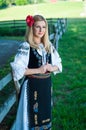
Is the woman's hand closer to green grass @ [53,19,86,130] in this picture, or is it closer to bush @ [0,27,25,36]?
green grass @ [53,19,86,130]

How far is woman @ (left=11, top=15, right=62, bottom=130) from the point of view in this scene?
175 inches

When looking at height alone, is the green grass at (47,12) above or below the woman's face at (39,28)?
below

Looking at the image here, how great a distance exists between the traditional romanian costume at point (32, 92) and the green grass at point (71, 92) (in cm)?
141

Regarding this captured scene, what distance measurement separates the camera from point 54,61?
→ 15.8 ft

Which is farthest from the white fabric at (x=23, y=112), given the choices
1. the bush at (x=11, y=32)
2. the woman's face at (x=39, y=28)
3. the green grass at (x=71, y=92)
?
the bush at (x=11, y=32)

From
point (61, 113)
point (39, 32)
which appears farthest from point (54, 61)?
point (61, 113)

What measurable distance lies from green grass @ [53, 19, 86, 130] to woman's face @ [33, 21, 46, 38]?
2.06 m

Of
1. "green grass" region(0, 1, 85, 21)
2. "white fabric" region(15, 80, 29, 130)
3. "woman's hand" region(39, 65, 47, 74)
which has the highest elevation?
"woman's hand" region(39, 65, 47, 74)

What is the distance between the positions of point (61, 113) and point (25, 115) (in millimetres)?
2184

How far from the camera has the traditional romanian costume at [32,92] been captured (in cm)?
443

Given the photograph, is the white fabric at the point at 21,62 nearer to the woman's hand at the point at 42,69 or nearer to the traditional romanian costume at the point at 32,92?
the traditional romanian costume at the point at 32,92

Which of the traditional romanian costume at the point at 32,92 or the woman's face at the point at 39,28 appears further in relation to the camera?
the woman's face at the point at 39,28

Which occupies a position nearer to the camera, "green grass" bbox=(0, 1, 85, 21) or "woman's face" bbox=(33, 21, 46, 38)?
"woman's face" bbox=(33, 21, 46, 38)

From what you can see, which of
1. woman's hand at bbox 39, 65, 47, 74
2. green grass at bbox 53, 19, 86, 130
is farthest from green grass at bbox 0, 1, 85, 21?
woman's hand at bbox 39, 65, 47, 74
